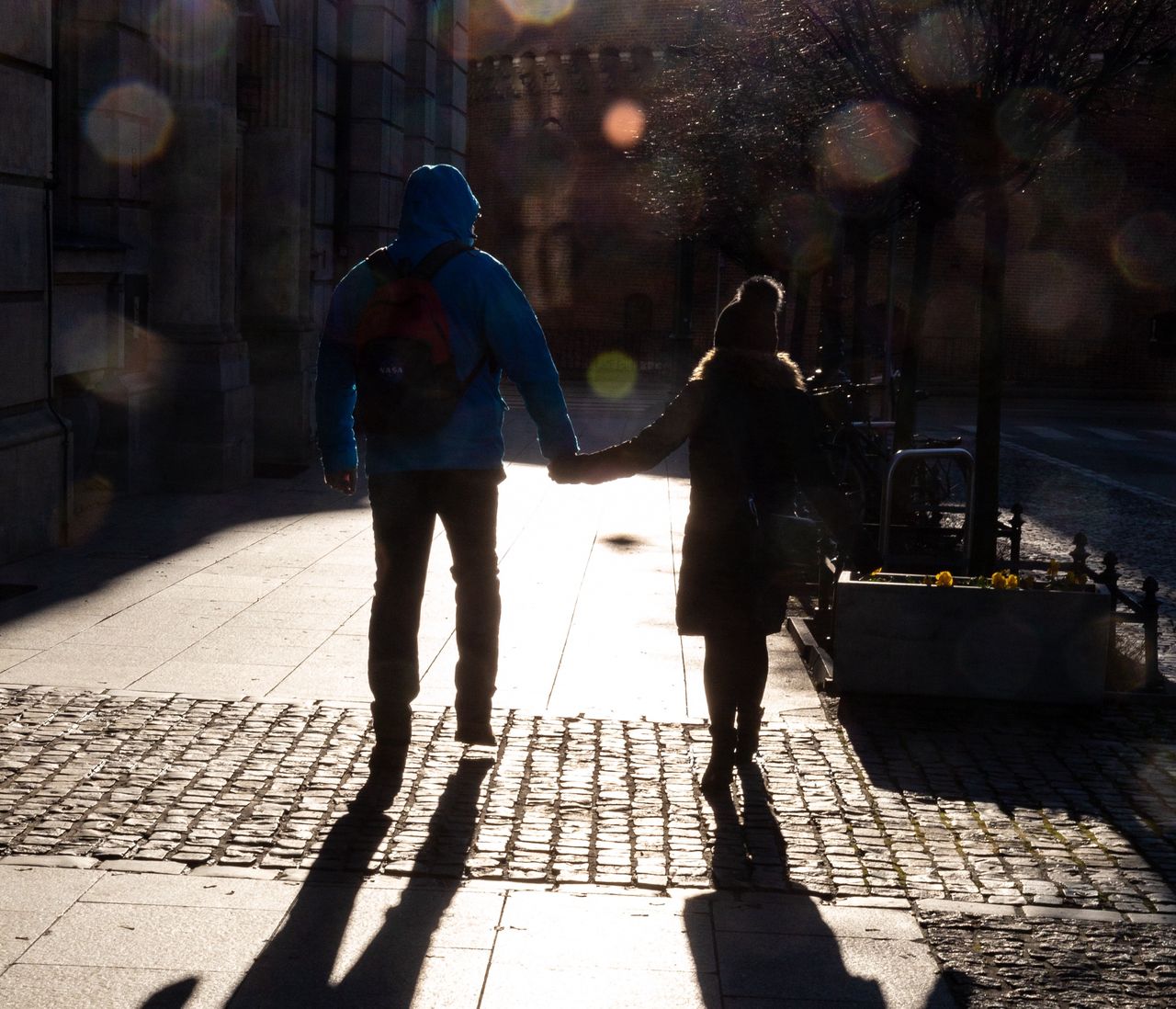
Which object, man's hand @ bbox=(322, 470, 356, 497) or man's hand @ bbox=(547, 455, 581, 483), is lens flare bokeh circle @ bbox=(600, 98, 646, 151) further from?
man's hand @ bbox=(322, 470, 356, 497)

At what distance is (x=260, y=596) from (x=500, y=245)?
3724 centimetres

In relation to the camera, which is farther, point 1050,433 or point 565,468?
point 1050,433

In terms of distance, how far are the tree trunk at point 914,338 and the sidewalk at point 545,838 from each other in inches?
117

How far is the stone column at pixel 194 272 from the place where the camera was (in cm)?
1384

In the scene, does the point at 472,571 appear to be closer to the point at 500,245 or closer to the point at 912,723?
the point at 912,723

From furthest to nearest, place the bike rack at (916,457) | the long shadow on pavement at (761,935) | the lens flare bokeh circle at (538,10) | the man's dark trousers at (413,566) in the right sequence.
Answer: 1. the lens flare bokeh circle at (538,10)
2. the bike rack at (916,457)
3. the man's dark trousers at (413,566)
4. the long shadow on pavement at (761,935)

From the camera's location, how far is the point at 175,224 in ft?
46.3

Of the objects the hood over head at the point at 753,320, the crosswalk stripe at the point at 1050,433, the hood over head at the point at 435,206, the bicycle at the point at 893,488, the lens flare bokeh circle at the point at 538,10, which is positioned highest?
the lens flare bokeh circle at the point at 538,10

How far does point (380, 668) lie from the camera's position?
17.6 feet

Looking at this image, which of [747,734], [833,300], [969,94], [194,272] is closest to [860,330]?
[833,300]

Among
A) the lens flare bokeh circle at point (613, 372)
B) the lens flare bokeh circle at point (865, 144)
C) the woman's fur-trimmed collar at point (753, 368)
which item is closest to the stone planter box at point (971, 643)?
the woman's fur-trimmed collar at point (753, 368)

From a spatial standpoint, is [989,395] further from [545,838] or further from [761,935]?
[761,935]

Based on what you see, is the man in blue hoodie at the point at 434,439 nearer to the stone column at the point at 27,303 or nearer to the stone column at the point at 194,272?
the stone column at the point at 27,303

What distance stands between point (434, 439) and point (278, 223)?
11863 mm
